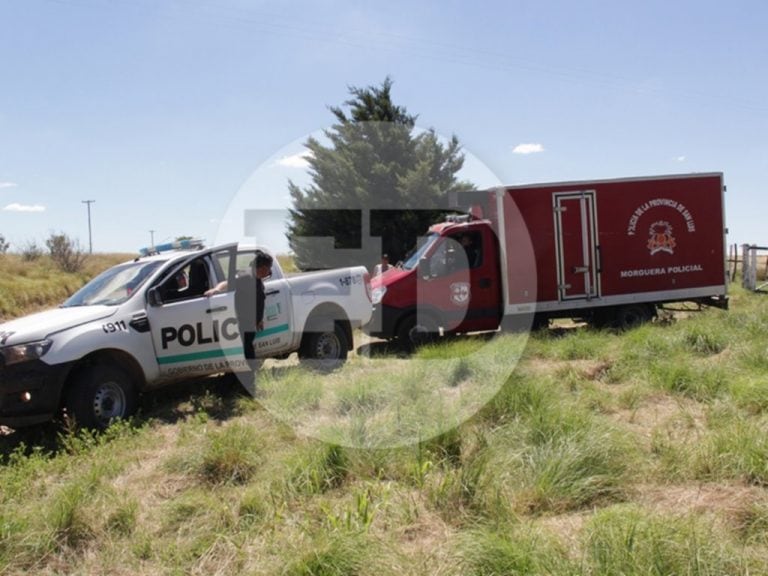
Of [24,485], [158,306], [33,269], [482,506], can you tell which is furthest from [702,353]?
[33,269]

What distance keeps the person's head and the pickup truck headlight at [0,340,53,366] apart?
2.60 meters

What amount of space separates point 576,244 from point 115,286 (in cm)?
769

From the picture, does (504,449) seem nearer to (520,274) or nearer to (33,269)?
(520,274)

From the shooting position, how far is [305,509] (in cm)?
391

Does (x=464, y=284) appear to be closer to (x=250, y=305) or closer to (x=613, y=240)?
(x=613, y=240)

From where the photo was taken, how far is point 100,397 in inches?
231

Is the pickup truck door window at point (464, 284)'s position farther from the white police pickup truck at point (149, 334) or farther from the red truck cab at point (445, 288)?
the white police pickup truck at point (149, 334)

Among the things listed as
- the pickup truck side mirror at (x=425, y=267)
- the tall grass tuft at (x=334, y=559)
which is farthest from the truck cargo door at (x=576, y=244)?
the tall grass tuft at (x=334, y=559)

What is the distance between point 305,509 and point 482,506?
1.15 metres

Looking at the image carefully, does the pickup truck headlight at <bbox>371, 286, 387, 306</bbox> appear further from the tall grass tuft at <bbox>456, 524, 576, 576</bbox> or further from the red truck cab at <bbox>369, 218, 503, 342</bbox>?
the tall grass tuft at <bbox>456, 524, 576, 576</bbox>

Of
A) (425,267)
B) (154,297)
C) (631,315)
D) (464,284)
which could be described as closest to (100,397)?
(154,297)

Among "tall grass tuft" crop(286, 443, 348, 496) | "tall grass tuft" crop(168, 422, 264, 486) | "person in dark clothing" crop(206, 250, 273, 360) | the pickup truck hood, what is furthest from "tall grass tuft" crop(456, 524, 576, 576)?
"person in dark clothing" crop(206, 250, 273, 360)

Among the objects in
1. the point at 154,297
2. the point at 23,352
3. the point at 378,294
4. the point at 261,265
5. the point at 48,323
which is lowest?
the point at 23,352

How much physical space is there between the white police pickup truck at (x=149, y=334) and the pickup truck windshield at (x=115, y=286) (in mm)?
17
